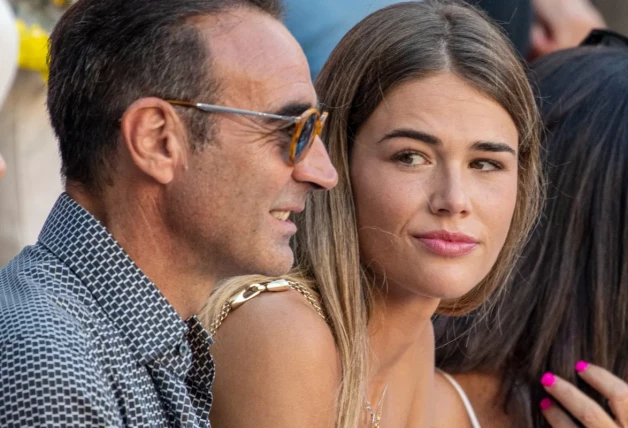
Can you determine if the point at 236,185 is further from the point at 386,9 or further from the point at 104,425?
the point at 386,9

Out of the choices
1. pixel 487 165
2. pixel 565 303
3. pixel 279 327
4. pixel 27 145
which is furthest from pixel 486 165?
pixel 27 145

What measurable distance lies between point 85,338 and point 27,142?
2598 mm

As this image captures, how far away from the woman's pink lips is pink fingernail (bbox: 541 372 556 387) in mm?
817

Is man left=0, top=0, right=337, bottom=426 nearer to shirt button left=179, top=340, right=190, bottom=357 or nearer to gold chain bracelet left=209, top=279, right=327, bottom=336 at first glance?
shirt button left=179, top=340, right=190, bottom=357

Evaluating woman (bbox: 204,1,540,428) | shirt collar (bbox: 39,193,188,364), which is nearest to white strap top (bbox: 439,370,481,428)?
woman (bbox: 204,1,540,428)

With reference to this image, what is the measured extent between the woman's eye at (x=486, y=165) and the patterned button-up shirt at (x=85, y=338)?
0.94 m

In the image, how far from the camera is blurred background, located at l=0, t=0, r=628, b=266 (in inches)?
167

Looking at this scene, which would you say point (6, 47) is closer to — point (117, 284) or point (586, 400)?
point (117, 284)

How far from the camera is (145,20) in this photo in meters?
2.15

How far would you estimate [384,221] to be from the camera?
2691 mm

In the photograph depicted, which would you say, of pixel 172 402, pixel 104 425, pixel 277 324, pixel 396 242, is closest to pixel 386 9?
pixel 396 242

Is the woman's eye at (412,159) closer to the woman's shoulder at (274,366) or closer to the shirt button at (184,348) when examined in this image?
the woman's shoulder at (274,366)

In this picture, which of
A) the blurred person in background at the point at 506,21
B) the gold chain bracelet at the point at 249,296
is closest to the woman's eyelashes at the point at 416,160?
the gold chain bracelet at the point at 249,296

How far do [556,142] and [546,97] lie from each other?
0.15 metres
